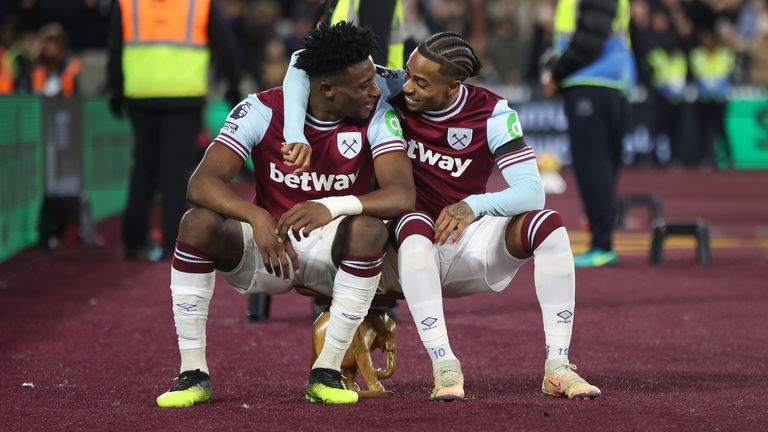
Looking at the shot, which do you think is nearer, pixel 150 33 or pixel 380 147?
pixel 380 147

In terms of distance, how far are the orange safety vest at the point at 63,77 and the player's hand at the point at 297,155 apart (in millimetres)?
10606

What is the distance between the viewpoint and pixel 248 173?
19922 mm

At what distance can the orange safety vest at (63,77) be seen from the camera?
15.9 m

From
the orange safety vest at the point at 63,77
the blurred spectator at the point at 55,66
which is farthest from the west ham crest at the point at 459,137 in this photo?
the blurred spectator at the point at 55,66

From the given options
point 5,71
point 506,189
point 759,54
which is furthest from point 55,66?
point 759,54

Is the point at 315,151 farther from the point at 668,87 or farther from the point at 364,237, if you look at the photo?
the point at 668,87

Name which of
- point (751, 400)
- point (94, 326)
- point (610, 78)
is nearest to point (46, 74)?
point (610, 78)

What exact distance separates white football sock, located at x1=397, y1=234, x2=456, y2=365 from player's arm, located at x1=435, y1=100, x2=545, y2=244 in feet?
0.43

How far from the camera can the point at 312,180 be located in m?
5.56

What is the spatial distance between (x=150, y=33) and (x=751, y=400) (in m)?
6.22

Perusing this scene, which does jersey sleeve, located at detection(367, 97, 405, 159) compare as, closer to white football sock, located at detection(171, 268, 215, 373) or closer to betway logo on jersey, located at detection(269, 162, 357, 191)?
betway logo on jersey, located at detection(269, 162, 357, 191)

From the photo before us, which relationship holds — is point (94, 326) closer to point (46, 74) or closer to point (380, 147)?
point (380, 147)

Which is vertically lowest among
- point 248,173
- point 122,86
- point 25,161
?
point 248,173

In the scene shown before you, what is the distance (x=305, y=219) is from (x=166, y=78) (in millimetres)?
5507
